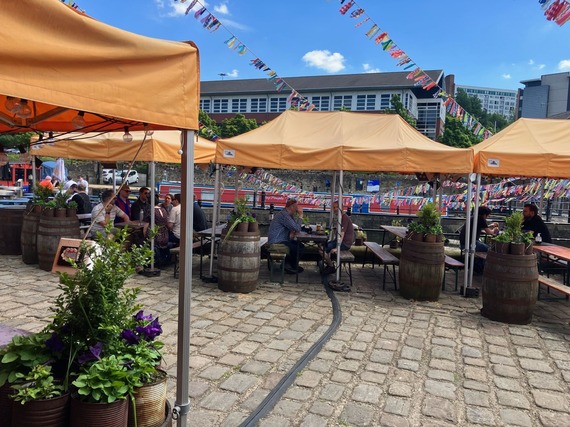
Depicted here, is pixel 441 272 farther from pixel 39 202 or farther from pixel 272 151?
pixel 39 202

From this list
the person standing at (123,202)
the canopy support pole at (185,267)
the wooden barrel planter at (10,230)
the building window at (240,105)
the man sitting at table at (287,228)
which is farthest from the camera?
the building window at (240,105)

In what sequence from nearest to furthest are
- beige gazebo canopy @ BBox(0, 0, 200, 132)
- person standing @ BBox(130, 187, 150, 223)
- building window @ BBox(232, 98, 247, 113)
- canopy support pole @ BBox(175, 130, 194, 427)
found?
beige gazebo canopy @ BBox(0, 0, 200, 132)
canopy support pole @ BBox(175, 130, 194, 427)
person standing @ BBox(130, 187, 150, 223)
building window @ BBox(232, 98, 247, 113)

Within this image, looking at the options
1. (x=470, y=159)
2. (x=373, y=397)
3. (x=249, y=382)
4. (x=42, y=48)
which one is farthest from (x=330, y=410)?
(x=470, y=159)

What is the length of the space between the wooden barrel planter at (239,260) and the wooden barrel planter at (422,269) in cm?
231

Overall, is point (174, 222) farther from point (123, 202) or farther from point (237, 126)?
point (237, 126)

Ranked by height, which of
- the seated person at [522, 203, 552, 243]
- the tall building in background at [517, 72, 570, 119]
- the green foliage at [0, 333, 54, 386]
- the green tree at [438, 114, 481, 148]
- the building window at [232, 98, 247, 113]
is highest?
the tall building in background at [517, 72, 570, 119]

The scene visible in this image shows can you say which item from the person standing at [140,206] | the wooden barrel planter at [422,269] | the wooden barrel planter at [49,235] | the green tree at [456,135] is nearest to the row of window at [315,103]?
the green tree at [456,135]

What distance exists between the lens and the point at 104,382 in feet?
6.40

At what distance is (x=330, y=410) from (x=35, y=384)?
7.17ft

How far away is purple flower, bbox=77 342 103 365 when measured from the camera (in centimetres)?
203

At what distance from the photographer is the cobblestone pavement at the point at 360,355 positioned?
3344 mm

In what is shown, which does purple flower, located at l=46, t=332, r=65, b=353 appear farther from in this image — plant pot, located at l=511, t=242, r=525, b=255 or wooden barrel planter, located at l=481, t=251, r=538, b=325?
plant pot, located at l=511, t=242, r=525, b=255

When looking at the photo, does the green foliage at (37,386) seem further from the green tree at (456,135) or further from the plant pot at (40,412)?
the green tree at (456,135)

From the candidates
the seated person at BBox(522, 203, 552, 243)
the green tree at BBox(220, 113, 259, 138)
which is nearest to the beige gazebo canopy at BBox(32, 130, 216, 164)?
the seated person at BBox(522, 203, 552, 243)
